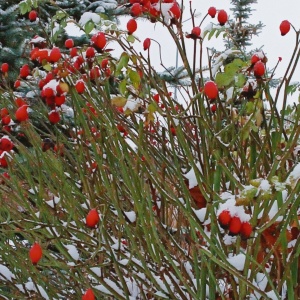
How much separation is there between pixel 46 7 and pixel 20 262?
6187mm

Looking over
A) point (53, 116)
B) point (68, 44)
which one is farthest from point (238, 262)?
point (68, 44)

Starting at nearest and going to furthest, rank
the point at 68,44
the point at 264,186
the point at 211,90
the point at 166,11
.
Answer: the point at 264,186
the point at 211,90
the point at 166,11
the point at 68,44

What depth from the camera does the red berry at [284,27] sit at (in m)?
1.74

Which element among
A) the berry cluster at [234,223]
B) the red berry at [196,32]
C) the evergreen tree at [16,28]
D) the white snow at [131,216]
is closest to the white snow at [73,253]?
the white snow at [131,216]

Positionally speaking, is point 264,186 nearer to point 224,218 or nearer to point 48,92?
point 224,218

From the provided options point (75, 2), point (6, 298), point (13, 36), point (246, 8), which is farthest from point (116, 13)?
point (6, 298)

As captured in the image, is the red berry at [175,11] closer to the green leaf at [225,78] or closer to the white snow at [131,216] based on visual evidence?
the green leaf at [225,78]

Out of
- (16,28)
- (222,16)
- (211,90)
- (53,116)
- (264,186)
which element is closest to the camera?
(264,186)

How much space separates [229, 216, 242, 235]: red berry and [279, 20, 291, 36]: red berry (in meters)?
0.79

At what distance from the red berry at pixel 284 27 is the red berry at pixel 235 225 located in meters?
0.79

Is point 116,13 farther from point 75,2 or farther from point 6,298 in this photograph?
point 6,298

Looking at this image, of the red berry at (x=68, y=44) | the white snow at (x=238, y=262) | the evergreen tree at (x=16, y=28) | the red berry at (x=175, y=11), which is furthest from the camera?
the evergreen tree at (x=16, y=28)

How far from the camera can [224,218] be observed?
1319mm

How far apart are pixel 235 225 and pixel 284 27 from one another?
81 cm
